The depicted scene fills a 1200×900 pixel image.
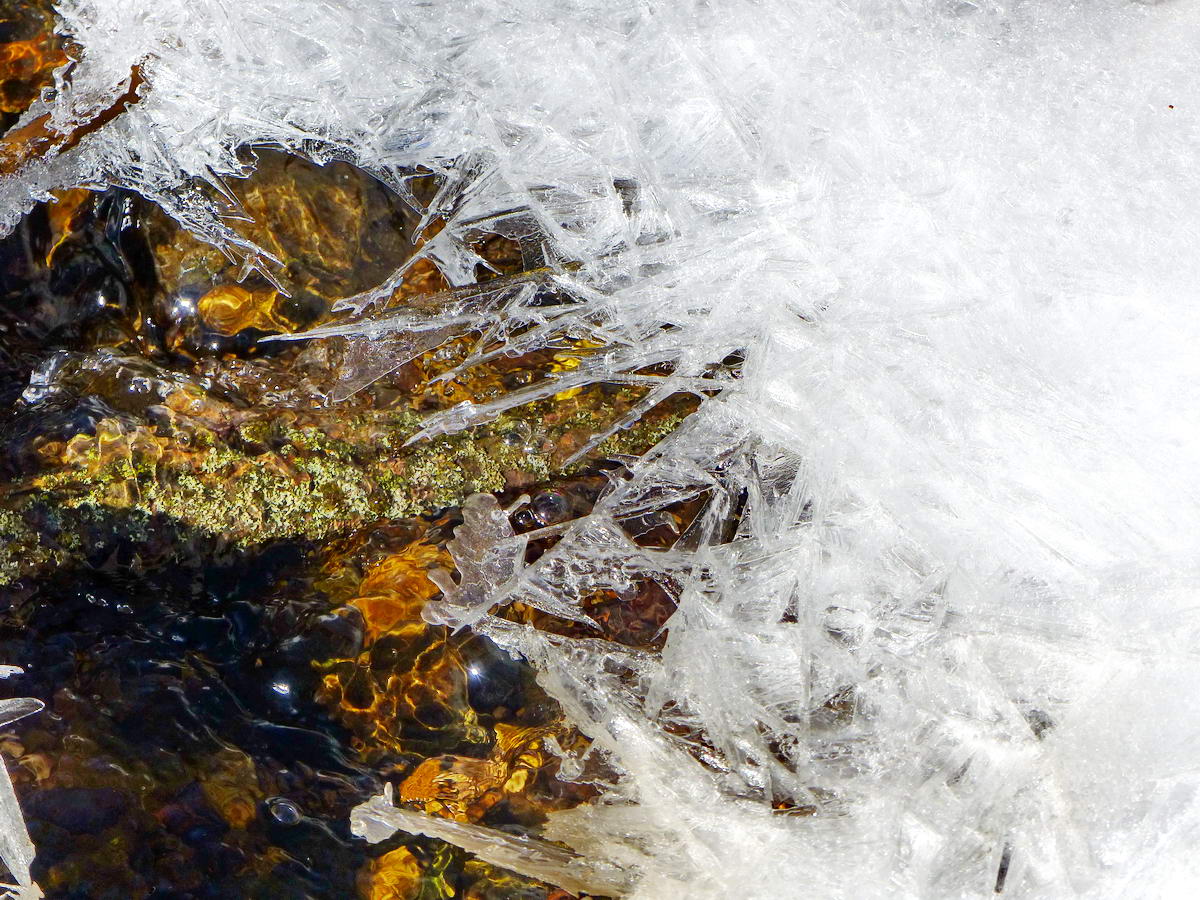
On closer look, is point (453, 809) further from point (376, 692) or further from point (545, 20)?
point (545, 20)

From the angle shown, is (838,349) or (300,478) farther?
(300,478)

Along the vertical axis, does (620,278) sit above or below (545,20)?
below

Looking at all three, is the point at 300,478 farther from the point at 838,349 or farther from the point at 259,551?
the point at 838,349

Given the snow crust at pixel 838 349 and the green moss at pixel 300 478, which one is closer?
the snow crust at pixel 838 349

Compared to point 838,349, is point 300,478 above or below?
below

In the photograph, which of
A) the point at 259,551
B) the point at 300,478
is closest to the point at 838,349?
the point at 300,478

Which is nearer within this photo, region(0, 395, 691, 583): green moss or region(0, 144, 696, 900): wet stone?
region(0, 144, 696, 900): wet stone

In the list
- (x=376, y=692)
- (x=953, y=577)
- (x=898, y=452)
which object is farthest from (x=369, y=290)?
(x=953, y=577)

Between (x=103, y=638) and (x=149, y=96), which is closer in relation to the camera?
(x=103, y=638)
